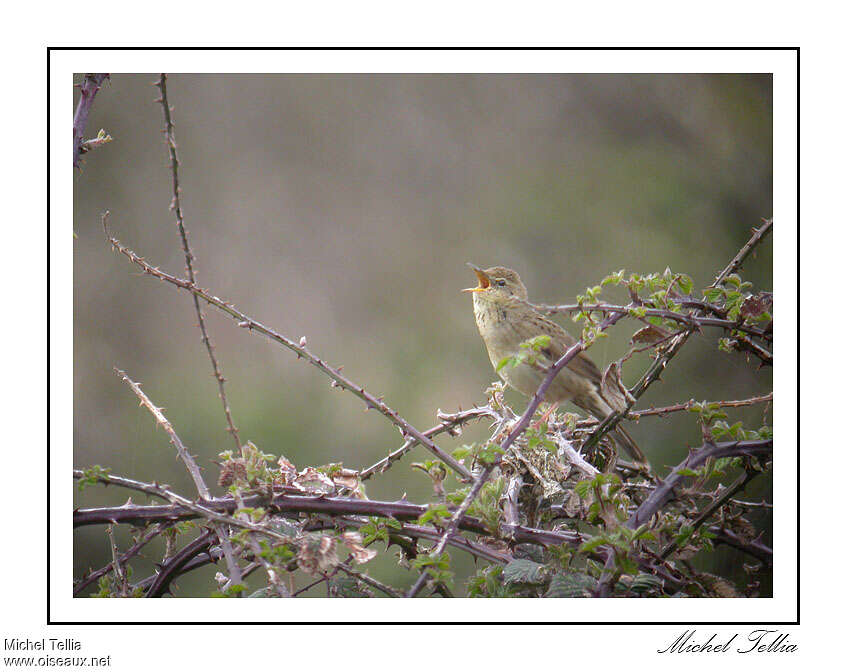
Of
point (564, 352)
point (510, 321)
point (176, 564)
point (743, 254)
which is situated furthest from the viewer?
point (510, 321)

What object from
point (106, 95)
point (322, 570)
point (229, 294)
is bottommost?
point (322, 570)

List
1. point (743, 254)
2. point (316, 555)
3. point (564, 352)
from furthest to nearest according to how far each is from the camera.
Result: point (564, 352)
point (743, 254)
point (316, 555)

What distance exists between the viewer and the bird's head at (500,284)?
9.71ft

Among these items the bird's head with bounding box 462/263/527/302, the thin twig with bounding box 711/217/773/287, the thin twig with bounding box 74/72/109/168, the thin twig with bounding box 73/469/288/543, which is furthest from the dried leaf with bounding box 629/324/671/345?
Result: the bird's head with bounding box 462/263/527/302

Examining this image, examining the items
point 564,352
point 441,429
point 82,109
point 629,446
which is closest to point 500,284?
point 564,352

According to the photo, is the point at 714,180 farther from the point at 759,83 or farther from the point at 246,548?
the point at 246,548

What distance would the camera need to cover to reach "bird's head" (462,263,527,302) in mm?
2961

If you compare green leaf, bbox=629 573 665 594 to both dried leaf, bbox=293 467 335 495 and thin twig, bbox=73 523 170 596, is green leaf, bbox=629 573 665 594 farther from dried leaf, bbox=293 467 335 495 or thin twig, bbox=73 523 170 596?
thin twig, bbox=73 523 170 596

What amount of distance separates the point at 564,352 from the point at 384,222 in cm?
142

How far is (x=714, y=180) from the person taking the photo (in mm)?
2539

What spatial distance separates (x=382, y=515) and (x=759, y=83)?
133 centimetres

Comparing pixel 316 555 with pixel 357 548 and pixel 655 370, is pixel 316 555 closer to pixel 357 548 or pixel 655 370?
pixel 357 548

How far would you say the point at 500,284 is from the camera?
117 inches
